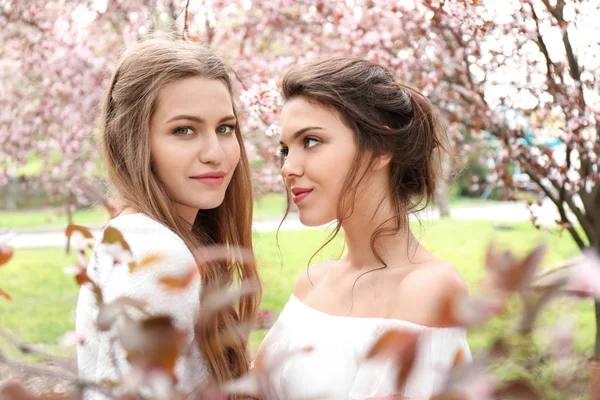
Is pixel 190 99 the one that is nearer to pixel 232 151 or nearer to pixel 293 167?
pixel 232 151

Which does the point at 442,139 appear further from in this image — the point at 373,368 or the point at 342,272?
the point at 373,368

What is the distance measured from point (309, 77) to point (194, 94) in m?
0.35

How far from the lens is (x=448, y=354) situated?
5.24 ft

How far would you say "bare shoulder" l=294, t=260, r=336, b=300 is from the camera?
229 cm

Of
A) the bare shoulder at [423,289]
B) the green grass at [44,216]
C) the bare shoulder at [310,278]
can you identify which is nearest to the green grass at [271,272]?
the bare shoulder at [310,278]

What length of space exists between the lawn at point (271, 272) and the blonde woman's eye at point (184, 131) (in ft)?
11.3

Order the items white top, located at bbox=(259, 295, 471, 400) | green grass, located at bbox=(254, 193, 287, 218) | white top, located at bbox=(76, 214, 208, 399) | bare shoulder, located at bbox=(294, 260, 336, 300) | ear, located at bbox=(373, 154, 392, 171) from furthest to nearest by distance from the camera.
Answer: green grass, located at bbox=(254, 193, 287, 218) < bare shoulder, located at bbox=(294, 260, 336, 300) < ear, located at bbox=(373, 154, 392, 171) < white top, located at bbox=(259, 295, 471, 400) < white top, located at bbox=(76, 214, 208, 399)

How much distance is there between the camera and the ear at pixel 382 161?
1993 mm

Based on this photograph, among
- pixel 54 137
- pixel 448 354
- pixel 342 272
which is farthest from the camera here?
pixel 54 137

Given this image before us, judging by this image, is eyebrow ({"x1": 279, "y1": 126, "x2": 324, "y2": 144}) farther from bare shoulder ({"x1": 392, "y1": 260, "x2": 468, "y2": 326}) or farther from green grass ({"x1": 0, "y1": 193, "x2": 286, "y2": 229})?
green grass ({"x1": 0, "y1": 193, "x2": 286, "y2": 229})

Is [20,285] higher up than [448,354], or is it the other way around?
[448,354]

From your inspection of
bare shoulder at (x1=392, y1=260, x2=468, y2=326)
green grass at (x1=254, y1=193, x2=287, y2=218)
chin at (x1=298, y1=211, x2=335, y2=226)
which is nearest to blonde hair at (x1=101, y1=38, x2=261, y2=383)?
chin at (x1=298, y1=211, x2=335, y2=226)

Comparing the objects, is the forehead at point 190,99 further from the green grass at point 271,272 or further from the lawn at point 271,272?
the lawn at point 271,272

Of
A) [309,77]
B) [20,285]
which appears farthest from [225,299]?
[20,285]
